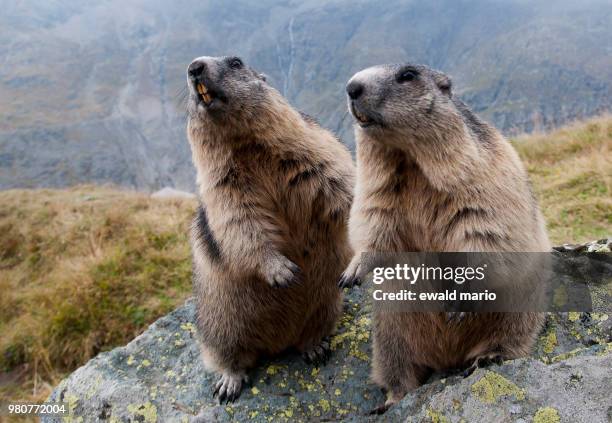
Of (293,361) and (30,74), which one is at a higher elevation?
(293,361)

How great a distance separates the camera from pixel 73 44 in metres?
75.9

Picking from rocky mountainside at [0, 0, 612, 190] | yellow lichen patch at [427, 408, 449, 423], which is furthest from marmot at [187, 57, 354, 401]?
rocky mountainside at [0, 0, 612, 190]

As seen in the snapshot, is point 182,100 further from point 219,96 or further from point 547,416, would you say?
point 547,416

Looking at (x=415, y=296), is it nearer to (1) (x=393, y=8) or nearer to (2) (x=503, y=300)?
(2) (x=503, y=300)

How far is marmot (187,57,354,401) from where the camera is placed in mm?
3914

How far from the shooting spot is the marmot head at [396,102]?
10.3 feet

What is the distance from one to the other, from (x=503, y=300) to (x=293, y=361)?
1843mm

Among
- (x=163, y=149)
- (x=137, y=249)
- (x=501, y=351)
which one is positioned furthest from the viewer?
(x=163, y=149)

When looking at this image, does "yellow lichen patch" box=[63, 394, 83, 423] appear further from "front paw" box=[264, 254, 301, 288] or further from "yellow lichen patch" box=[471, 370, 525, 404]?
"yellow lichen patch" box=[471, 370, 525, 404]

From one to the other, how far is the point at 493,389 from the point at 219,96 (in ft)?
9.61

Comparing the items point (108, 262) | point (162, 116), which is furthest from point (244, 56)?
point (108, 262)

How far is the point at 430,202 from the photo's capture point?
311 cm

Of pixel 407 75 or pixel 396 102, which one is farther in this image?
pixel 407 75

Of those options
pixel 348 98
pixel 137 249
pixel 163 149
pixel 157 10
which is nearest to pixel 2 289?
pixel 137 249
